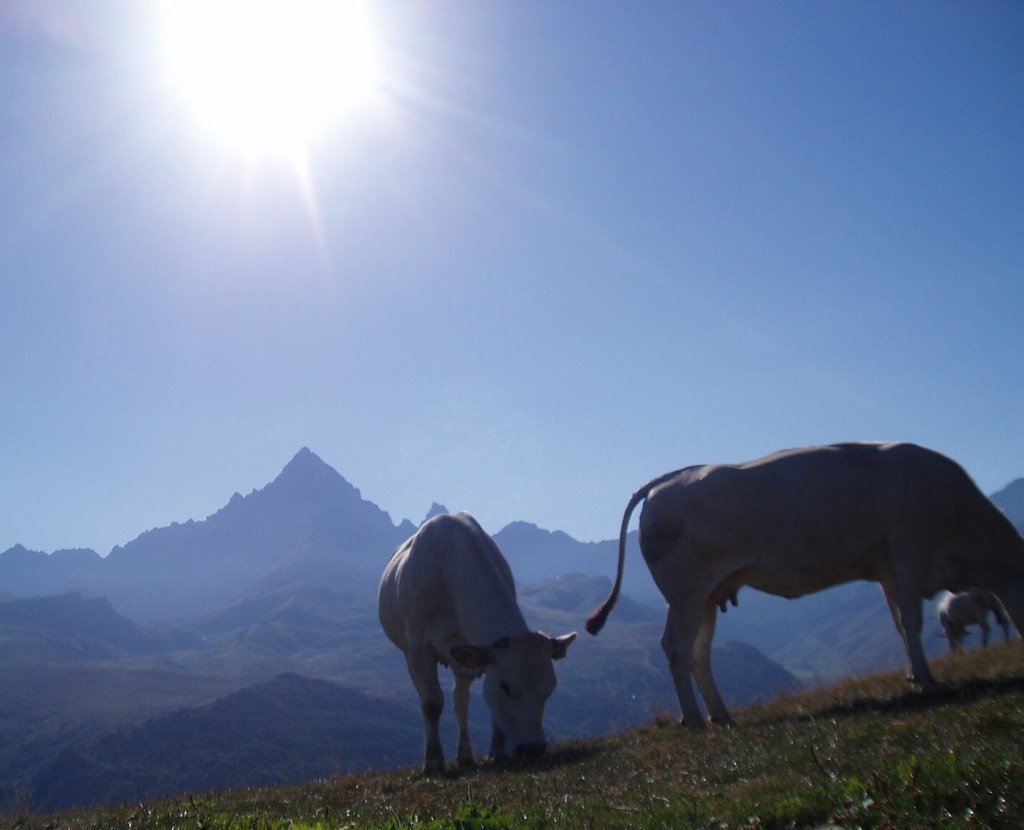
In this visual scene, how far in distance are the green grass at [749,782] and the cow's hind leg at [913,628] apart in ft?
1.03

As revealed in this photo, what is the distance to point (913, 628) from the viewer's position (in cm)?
1162

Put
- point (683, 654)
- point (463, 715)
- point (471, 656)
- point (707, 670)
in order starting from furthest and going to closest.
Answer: point (463, 715)
point (707, 670)
point (683, 654)
point (471, 656)

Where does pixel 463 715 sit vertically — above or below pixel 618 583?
below

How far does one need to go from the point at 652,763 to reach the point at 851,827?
4.79 meters

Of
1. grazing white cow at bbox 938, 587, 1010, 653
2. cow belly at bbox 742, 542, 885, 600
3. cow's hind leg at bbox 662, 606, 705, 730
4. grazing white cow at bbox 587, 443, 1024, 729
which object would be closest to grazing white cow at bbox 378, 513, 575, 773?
cow's hind leg at bbox 662, 606, 705, 730

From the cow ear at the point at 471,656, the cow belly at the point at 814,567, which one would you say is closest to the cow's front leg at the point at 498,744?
the cow ear at the point at 471,656

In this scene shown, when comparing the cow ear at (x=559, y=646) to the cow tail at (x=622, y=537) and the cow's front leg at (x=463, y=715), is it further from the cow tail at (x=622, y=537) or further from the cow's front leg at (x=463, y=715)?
the cow's front leg at (x=463, y=715)

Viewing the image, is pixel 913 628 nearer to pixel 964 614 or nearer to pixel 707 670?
pixel 707 670

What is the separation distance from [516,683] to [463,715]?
4.41 metres

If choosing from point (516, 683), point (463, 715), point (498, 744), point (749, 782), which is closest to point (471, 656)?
point (516, 683)

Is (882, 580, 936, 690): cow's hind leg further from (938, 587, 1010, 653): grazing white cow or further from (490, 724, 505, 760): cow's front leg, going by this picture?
(938, 587, 1010, 653): grazing white cow

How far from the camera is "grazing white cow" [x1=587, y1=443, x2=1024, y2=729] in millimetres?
12086

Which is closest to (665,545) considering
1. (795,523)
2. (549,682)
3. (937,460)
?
(795,523)

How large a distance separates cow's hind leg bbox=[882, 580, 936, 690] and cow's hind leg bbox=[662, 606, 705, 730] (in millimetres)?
2658
